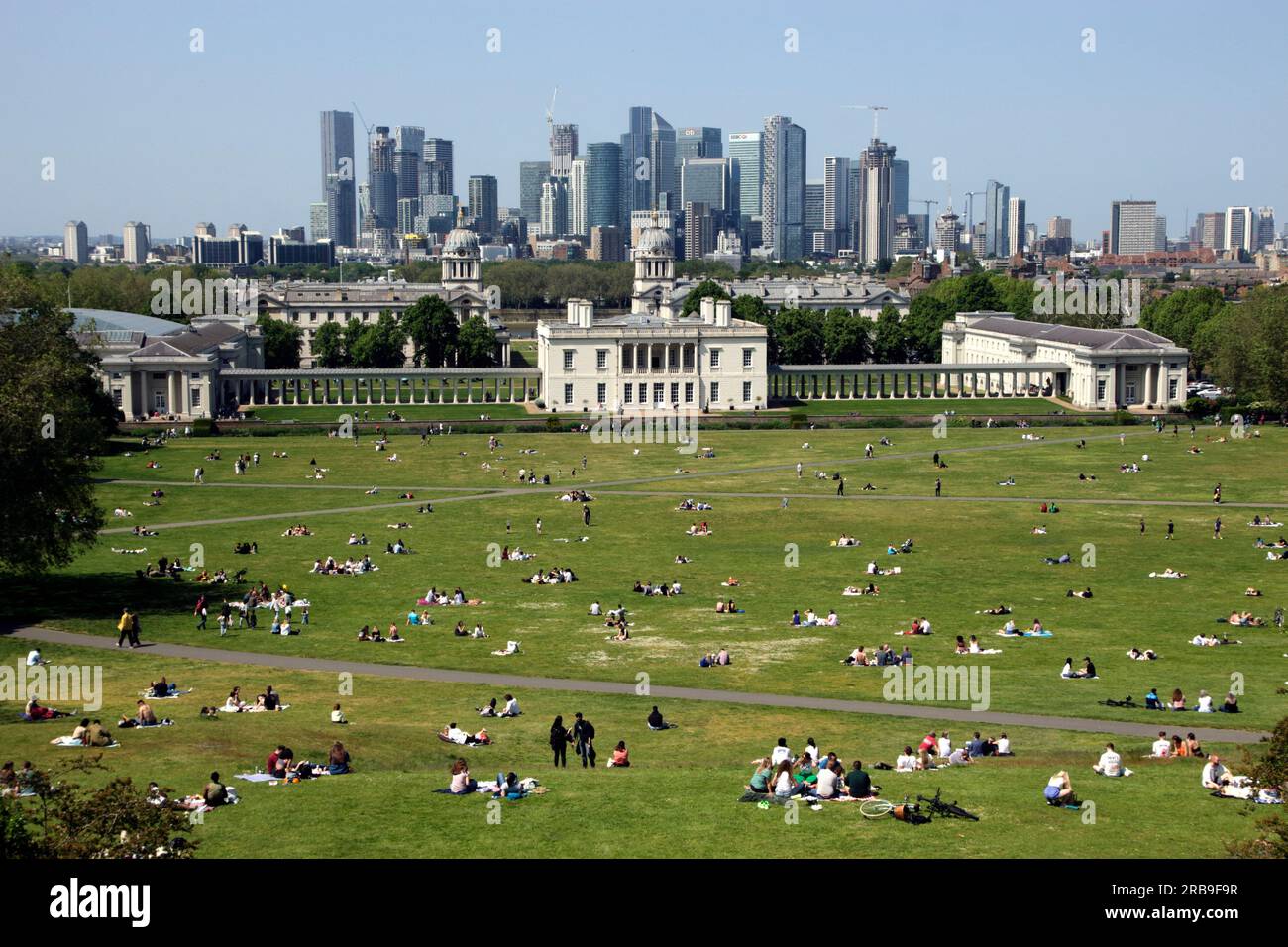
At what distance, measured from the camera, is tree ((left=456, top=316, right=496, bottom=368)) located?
14138 centimetres

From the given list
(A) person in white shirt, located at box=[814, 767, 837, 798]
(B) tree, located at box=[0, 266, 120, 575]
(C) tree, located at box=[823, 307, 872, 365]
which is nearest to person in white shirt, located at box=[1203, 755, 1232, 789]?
(A) person in white shirt, located at box=[814, 767, 837, 798]

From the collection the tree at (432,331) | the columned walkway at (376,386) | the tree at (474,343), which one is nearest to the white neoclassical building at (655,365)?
the columned walkway at (376,386)

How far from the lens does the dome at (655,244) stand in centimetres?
18100

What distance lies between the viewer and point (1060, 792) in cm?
2819

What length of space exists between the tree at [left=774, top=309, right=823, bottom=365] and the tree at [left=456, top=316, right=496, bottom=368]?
2536cm

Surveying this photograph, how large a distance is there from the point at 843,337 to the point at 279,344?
51398mm

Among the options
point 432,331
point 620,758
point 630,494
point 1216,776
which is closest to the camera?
point 1216,776

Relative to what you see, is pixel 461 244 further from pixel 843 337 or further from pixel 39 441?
pixel 39 441

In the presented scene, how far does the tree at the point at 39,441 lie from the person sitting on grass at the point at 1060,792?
3336 centimetres

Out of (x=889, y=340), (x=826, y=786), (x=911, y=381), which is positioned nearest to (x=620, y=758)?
(x=826, y=786)

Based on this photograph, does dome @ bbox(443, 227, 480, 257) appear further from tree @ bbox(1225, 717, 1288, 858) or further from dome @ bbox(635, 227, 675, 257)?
tree @ bbox(1225, 717, 1288, 858)

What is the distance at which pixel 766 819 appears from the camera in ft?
89.5
